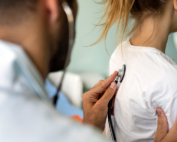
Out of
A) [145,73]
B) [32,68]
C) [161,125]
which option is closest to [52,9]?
[32,68]

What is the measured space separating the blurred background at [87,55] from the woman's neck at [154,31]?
437 mm

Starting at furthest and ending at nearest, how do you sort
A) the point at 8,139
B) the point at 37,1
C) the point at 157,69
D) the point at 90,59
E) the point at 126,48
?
the point at 90,59, the point at 126,48, the point at 157,69, the point at 37,1, the point at 8,139

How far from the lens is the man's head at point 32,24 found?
32cm

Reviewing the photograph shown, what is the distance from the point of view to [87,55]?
1472 millimetres

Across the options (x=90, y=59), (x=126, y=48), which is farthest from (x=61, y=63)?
(x=90, y=59)

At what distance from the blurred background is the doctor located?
0.79m

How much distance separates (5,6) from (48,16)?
0.25 feet

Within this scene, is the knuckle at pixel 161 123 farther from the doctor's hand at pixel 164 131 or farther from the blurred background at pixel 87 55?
the blurred background at pixel 87 55

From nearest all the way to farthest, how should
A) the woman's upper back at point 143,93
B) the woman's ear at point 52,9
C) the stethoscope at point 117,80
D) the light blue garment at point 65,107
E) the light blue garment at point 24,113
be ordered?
1. the light blue garment at point 24,113
2. the woman's ear at point 52,9
3. the woman's upper back at point 143,93
4. the stethoscope at point 117,80
5. the light blue garment at point 65,107

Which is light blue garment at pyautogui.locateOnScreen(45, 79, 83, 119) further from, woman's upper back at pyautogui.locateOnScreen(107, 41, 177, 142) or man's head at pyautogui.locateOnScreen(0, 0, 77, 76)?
man's head at pyautogui.locateOnScreen(0, 0, 77, 76)

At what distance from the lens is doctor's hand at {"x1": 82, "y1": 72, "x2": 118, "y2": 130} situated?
0.69 m

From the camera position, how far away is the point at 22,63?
11.2 inches

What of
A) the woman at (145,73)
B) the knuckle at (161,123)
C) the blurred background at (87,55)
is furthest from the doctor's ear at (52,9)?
the blurred background at (87,55)

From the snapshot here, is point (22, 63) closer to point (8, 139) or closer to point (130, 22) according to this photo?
point (8, 139)
